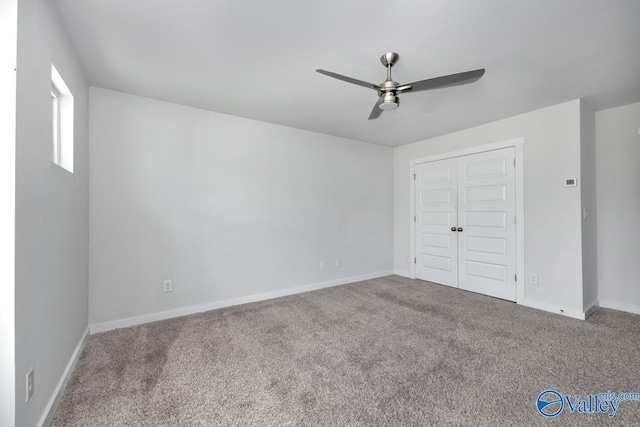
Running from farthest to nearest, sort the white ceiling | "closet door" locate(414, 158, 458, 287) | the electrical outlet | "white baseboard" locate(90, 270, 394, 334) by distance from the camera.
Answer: "closet door" locate(414, 158, 458, 287)
"white baseboard" locate(90, 270, 394, 334)
the white ceiling
the electrical outlet

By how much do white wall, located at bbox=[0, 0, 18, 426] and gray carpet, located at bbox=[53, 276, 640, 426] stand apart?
57 cm

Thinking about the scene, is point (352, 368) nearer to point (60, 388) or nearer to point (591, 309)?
point (60, 388)

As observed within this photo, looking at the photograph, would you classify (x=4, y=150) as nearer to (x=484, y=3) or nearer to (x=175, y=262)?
(x=175, y=262)

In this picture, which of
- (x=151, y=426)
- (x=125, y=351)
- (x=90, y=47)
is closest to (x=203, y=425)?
(x=151, y=426)

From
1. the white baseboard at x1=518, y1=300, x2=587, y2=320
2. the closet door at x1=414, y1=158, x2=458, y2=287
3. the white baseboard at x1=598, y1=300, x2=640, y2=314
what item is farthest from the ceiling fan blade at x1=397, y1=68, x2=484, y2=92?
the white baseboard at x1=598, y1=300, x2=640, y2=314

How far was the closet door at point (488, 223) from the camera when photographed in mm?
3418

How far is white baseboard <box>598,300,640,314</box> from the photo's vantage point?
2.95 m

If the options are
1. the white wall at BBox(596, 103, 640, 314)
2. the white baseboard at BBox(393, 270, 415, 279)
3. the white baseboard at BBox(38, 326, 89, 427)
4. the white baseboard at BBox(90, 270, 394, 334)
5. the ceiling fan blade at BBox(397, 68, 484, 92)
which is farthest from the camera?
the white baseboard at BBox(393, 270, 415, 279)

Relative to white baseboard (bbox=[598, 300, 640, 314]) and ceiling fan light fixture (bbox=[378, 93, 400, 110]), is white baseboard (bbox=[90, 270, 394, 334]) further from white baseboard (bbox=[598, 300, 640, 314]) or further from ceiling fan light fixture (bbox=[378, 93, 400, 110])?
white baseboard (bbox=[598, 300, 640, 314])

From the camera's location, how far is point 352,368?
192cm

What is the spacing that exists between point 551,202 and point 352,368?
2924mm

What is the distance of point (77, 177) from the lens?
2117mm

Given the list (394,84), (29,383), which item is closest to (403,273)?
(394,84)

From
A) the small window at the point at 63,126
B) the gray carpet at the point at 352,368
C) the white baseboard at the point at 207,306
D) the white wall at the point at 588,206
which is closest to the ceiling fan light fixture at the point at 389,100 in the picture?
the gray carpet at the point at 352,368
